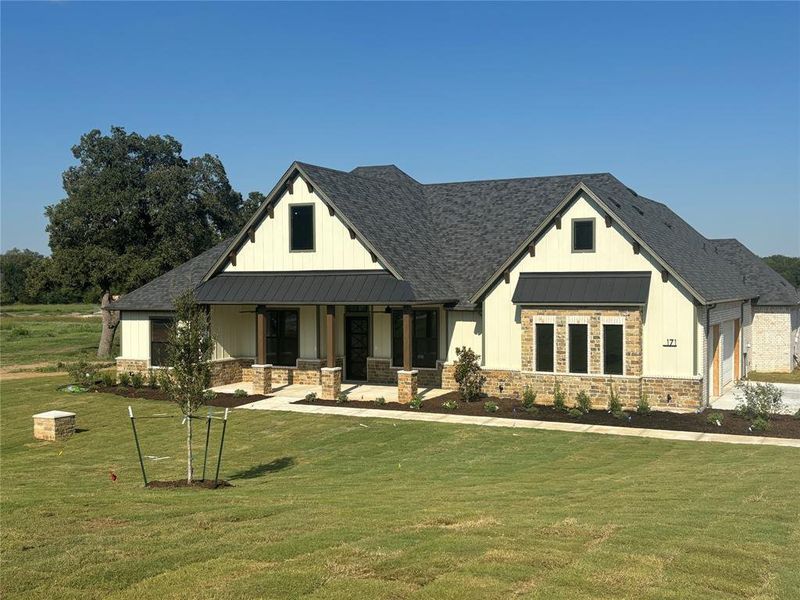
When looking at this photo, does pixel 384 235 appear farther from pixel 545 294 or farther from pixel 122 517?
pixel 122 517

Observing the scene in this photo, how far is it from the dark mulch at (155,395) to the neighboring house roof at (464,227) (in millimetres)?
3407

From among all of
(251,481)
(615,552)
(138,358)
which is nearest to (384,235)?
(138,358)

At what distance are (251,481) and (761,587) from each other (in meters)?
10.1

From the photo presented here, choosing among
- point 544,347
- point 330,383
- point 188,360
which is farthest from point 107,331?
point 188,360

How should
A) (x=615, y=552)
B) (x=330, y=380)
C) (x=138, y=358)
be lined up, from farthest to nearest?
(x=138, y=358) → (x=330, y=380) → (x=615, y=552)

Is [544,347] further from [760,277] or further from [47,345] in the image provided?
[47,345]

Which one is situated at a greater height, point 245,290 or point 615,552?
point 245,290

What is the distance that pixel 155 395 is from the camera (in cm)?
2777

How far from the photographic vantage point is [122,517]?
35.6ft

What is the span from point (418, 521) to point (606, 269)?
50.4ft

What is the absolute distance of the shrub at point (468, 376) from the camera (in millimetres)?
24797

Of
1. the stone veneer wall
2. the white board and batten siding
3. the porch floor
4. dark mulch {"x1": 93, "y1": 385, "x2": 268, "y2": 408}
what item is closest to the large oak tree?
dark mulch {"x1": 93, "y1": 385, "x2": 268, "y2": 408}

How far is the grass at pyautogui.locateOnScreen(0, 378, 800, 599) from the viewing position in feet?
25.7

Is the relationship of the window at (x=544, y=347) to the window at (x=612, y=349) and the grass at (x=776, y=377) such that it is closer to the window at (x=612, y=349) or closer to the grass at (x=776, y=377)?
the window at (x=612, y=349)
